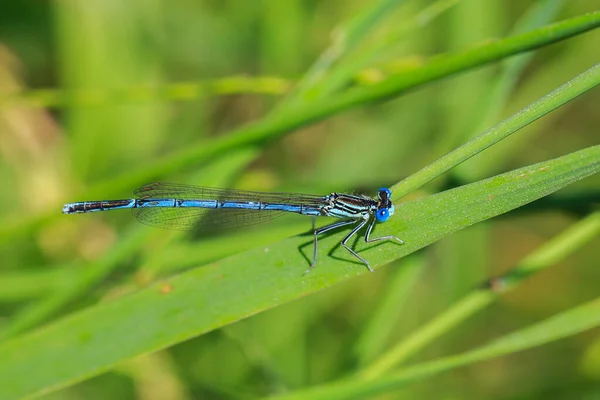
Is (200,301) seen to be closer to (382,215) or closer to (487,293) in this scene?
(382,215)

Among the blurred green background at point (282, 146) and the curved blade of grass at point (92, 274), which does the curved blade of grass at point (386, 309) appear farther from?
the curved blade of grass at point (92, 274)

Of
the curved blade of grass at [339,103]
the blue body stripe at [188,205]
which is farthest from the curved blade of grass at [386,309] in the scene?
the curved blade of grass at [339,103]

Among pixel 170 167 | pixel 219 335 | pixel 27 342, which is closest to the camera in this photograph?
pixel 27 342

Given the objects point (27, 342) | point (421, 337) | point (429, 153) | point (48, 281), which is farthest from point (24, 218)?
point (429, 153)

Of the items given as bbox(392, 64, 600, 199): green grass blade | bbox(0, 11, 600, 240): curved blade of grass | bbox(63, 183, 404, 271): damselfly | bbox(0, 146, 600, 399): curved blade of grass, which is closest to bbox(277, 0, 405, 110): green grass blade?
bbox(0, 11, 600, 240): curved blade of grass

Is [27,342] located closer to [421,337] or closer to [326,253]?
[326,253]

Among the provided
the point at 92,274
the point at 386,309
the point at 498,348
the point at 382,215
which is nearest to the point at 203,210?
the point at 92,274

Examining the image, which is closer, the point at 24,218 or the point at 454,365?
the point at 454,365
